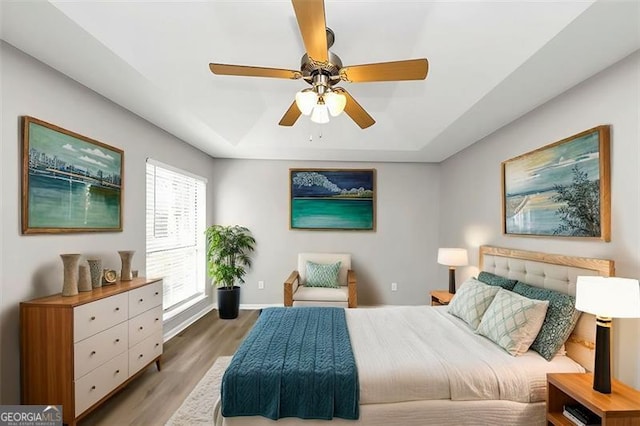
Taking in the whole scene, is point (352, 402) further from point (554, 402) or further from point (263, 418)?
point (554, 402)

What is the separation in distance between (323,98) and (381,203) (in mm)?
3229

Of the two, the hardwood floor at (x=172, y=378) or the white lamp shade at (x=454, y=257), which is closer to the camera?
the hardwood floor at (x=172, y=378)

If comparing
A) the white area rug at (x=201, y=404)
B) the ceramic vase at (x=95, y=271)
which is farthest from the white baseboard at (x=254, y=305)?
the ceramic vase at (x=95, y=271)

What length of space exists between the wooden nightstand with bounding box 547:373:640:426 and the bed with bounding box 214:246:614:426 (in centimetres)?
8

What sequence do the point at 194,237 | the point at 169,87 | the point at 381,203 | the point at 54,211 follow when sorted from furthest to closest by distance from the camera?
the point at 381,203 < the point at 194,237 < the point at 169,87 < the point at 54,211

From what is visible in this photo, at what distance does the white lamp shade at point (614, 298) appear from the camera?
1.50m

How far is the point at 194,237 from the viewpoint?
14.3 ft

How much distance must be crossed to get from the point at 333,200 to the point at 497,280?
2.66 m

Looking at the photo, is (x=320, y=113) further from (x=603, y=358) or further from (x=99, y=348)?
(x=99, y=348)

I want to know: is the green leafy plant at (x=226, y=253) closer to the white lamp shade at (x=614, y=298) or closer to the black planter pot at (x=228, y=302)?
the black planter pot at (x=228, y=302)

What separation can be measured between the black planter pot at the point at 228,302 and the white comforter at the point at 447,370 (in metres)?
2.61

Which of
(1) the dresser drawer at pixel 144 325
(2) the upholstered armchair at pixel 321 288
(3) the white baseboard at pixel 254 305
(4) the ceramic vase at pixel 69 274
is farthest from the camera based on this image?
(3) the white baseboard at pixel 254 305

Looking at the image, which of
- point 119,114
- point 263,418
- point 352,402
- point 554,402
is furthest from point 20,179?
point 554,402

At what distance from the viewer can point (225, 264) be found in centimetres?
440
